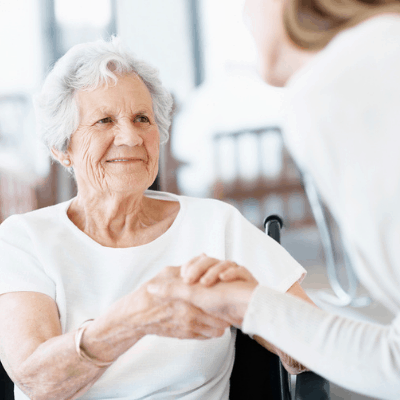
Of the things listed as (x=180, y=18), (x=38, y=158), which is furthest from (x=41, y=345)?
(x=180, y=18)

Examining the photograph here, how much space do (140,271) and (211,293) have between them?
428 millimetres

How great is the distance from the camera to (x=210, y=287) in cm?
81

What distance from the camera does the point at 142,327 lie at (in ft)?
2.95

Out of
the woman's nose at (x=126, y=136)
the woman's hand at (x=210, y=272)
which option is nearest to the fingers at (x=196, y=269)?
the woman's hand at (x=210, y=272)

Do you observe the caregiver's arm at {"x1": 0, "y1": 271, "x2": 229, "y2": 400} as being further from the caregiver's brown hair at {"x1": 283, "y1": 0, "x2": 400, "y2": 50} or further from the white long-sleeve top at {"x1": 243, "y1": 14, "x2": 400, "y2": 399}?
the caregiver's brown hair at {"x1": 283, "y1": 0, "x2": 400, "y2": 50}

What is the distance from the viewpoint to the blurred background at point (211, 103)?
61.6 inches

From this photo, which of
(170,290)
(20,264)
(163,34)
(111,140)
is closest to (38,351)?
(20,264)

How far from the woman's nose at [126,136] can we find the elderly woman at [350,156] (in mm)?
596

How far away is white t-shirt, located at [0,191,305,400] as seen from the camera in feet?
3.63

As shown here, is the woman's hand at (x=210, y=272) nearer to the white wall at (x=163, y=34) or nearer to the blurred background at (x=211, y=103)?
the blurred background at (x=211, y=103)

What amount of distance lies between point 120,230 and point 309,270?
2.32ft

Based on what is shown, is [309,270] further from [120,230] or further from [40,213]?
[40,213]

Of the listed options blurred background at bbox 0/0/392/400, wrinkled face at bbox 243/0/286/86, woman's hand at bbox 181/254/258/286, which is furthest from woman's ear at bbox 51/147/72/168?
wrinkled face at bbox 243/0/286/86

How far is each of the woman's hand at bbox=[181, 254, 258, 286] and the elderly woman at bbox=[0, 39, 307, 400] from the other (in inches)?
11.7
